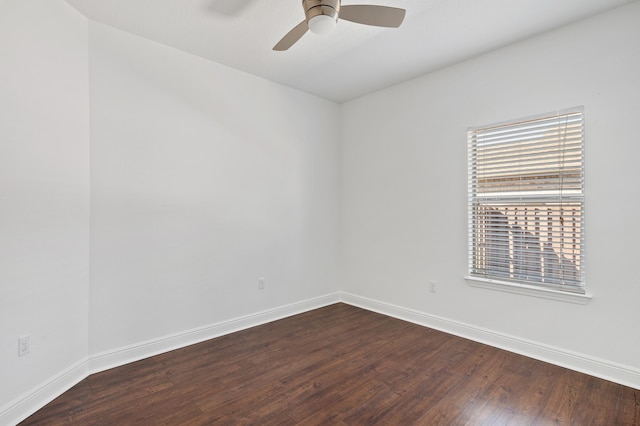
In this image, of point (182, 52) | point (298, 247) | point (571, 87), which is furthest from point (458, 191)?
point (182, 52)

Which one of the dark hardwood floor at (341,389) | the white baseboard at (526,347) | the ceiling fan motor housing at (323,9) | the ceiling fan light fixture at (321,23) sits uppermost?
the ceiling fan motor housing at (323,9)

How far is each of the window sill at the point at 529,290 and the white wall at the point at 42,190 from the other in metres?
3.41

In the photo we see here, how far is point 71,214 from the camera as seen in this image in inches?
89.6

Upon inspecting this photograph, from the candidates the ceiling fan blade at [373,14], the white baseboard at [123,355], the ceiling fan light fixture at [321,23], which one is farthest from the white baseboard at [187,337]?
the ceiling fan blade at [373,14]

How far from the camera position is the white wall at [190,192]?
2.53 m

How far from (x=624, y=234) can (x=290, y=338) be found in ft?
9.38

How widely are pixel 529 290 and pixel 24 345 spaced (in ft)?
12.3

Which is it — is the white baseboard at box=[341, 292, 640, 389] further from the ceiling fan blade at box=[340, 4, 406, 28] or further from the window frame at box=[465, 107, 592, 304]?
the ceiling fan blade at box=[340, 4, 406, 28]

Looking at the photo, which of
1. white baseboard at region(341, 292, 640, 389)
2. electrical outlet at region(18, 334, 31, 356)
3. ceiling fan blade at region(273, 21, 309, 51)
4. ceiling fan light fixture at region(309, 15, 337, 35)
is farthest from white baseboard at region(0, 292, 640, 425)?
ceiling fan light fixture at region(309, 15, 337, 35)

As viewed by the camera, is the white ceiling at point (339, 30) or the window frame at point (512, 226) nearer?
the white ceiling at point (339, 30)

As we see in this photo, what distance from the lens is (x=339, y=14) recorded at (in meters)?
1.83

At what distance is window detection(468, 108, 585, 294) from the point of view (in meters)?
2.52

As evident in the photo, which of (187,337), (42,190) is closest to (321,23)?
(42,190)

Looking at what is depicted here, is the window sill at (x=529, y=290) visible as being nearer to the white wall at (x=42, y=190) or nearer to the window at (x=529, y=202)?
Answer: the window at (x=529, y=202)
